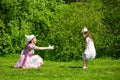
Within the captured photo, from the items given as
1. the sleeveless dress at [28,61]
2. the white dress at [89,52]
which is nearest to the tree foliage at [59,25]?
the sleeveless dress at [28,61]

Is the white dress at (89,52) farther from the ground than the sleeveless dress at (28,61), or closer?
farther from the ground

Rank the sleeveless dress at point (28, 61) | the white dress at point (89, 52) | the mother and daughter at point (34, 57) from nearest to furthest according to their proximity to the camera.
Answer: the white dress at point (89, 52), the mother and daughter at point (34, 57), the sleeveless dress at point (28, 61)

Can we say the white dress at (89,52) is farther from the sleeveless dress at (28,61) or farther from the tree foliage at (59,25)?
the tree foliage at (59,25)

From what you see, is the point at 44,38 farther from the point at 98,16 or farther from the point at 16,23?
the point at 98,16

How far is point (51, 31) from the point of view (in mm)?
28688

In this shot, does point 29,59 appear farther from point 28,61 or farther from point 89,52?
point 89,52

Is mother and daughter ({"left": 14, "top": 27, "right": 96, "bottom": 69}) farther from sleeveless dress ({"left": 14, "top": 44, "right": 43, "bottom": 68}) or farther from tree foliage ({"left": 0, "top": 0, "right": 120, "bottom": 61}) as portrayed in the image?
tree foliage ({"left": 0, "top": 0, "right": 120, "bottom": 61})

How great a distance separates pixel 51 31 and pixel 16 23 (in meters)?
2.43

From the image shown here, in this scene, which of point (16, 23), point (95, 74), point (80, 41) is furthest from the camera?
point (16, 23)

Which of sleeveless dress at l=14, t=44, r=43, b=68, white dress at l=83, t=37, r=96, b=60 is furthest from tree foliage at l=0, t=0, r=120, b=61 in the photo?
white dress at l=83, t=37, r=96, b=60

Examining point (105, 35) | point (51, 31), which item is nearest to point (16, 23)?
point (51, 31)

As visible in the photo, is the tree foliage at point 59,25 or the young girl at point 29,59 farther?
the tree foliage at point 59,25

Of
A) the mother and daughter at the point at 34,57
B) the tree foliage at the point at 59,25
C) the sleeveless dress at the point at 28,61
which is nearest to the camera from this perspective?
the mother and daughter at the point at 34,57

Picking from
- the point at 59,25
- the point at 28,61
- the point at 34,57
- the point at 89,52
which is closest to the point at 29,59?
the point at 28,61
